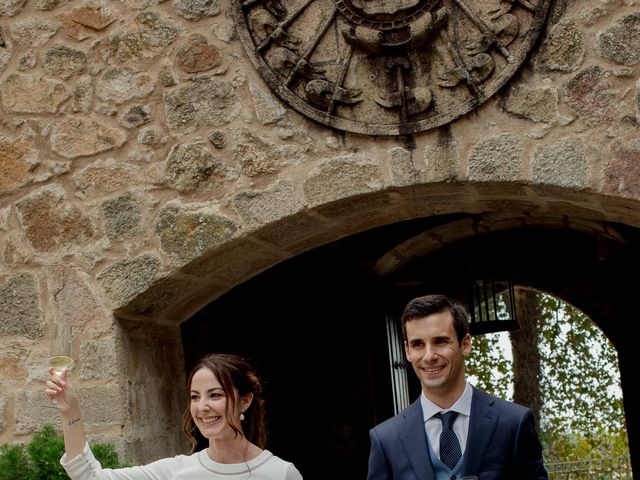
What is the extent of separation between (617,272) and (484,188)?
124 inches

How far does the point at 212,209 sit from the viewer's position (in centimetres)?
395

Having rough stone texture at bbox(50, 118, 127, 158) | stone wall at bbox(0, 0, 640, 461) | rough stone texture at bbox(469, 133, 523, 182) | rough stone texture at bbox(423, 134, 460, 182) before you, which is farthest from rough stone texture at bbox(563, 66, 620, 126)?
rough stone texture at bbox(50, 118, 127, 158)

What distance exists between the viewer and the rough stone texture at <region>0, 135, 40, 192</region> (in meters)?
4.21

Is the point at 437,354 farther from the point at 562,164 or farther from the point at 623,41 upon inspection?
the point at 623,41

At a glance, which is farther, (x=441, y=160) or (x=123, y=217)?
(x=123, y=217)

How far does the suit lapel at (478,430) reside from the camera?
2.26 meters

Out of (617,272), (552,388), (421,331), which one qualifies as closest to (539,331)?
(552,388)

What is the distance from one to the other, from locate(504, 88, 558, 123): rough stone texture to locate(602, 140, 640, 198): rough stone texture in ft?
0.82

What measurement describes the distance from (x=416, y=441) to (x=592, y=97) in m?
1.70

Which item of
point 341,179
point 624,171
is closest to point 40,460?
point 341,179

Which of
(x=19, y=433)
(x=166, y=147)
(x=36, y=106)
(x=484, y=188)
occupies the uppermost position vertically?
(x=36, y=106)

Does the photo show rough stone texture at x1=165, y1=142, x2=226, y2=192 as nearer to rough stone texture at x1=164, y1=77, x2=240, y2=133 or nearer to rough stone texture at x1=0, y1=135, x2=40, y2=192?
rough stone texture at x1=164, y1=77, x2=240, y2=133

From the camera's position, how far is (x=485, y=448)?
228 centimetres

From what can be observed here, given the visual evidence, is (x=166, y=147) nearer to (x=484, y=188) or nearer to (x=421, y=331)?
(x=484, y=188)
